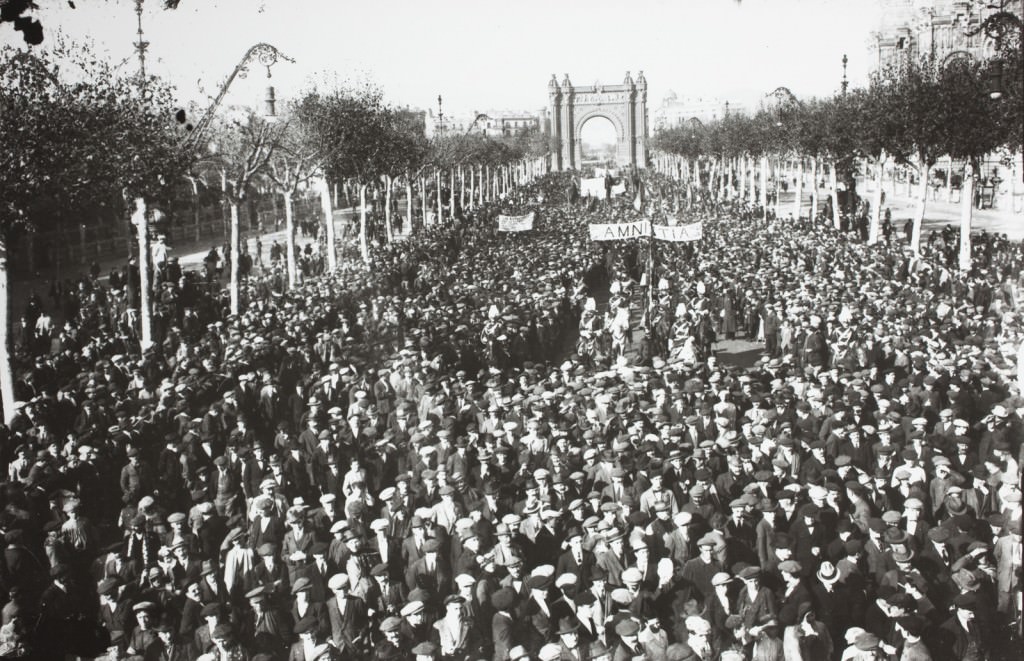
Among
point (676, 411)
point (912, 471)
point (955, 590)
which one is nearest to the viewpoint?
point (955, 590)

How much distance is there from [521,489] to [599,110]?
114 meters

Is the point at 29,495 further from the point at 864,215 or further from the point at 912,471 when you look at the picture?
the point at 864,215

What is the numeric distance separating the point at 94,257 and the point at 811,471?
106 ft

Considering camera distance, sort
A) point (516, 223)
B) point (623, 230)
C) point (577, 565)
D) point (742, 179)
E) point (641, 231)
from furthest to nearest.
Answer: point (742, 179), point (516, 223), point (623, 230), point (641, 231), point (577, 565)

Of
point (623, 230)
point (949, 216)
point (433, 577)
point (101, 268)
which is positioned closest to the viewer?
point (433, 577)

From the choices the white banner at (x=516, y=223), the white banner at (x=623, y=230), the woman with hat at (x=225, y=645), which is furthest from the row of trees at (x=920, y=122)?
the woman with hat at (x=225, y=645)

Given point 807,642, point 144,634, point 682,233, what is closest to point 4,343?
point 144,634

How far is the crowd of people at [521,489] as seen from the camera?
21.9 feet

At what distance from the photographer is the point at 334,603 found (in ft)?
22.7

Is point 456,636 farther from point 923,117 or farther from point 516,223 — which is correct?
point 923,117

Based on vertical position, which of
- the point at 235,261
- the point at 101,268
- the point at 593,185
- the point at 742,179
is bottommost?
the point at 101,268

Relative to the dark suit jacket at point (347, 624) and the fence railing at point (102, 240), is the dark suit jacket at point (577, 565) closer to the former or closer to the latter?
the dark suit jacket at point (347, 624)

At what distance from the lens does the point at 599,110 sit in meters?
119

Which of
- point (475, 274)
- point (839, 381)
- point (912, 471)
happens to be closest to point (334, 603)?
point (912, 471)
